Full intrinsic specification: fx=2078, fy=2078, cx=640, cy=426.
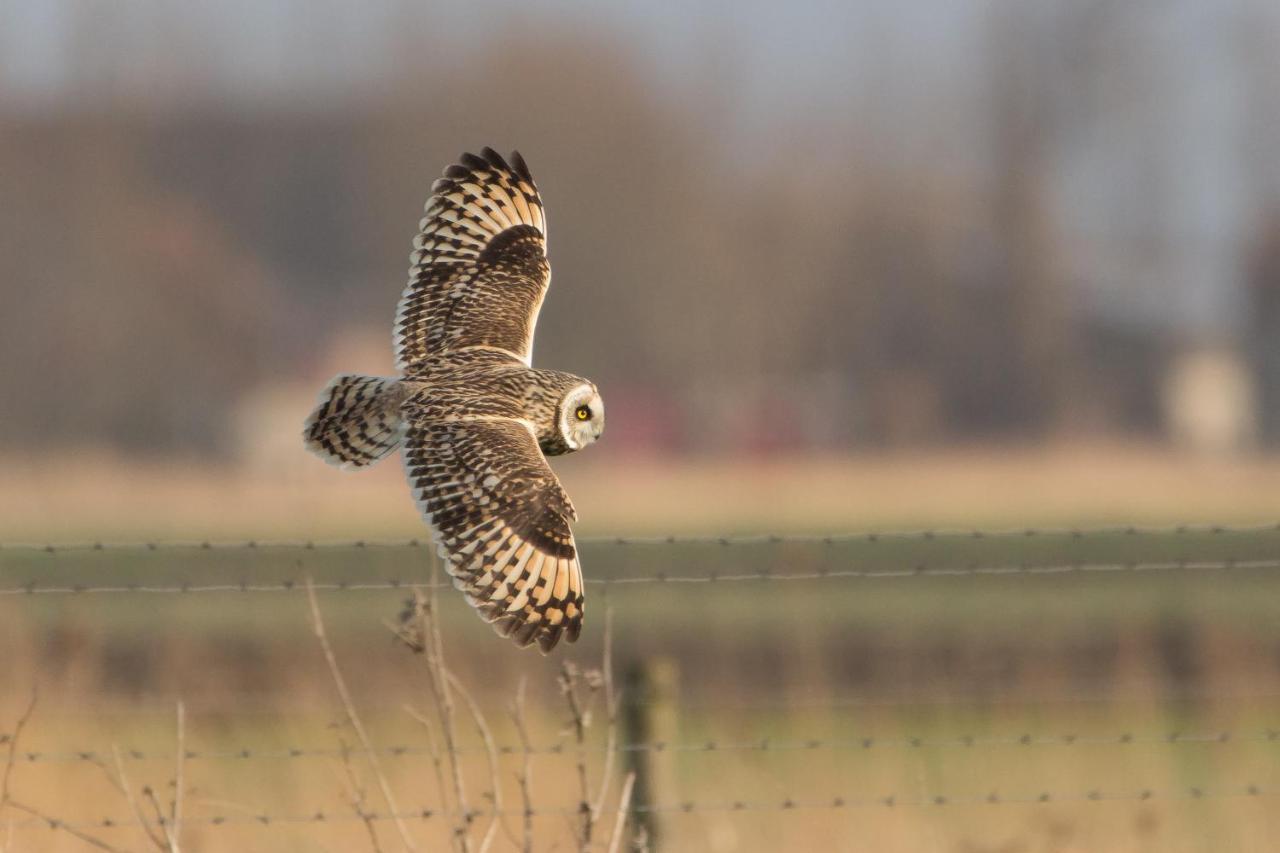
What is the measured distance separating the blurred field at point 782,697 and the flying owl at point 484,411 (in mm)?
525

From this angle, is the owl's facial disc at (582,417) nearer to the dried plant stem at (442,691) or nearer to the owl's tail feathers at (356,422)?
the owl's tail feathers at (356,422)

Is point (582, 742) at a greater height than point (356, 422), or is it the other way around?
point (356, 422)

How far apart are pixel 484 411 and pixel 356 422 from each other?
54 cm

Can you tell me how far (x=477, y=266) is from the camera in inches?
322

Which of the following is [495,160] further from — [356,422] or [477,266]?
[356,422]

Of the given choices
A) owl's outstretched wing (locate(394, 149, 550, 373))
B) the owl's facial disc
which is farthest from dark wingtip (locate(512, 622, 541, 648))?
owl's outstretched wing (locate(394, 149, 550, 373))

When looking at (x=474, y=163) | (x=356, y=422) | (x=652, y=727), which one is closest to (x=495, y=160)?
(x=474, y=163)

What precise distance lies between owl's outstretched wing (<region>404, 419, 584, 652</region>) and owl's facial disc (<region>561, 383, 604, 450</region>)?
437 mm

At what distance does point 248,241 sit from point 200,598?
53.7m

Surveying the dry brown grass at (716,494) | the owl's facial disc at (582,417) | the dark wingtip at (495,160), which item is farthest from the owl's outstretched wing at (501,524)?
the dry brown grass at (716,494)

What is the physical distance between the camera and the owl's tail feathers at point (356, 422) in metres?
7.08

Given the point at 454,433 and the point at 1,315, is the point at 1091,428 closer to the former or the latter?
the point at 1,315

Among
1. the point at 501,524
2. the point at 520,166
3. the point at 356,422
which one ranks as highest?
the point at 520,166

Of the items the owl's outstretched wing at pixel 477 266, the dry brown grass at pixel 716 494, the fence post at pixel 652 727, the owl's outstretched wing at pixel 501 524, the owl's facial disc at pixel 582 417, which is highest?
the owl's outstretched wing at pixel 477 266
